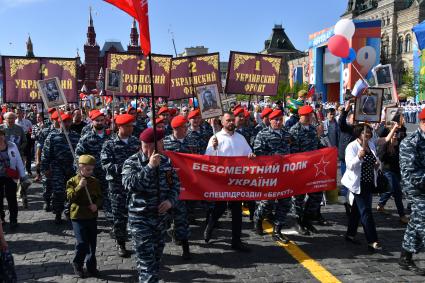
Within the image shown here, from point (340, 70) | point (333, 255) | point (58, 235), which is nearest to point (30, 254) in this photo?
point (58, 235)

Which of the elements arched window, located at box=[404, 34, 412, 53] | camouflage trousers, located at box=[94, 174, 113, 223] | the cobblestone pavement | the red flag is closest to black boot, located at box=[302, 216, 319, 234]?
the cobblestone pavement

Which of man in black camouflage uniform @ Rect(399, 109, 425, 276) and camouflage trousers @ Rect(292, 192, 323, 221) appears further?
camouflage trousers @ Rect(292, 192, 323, 221)

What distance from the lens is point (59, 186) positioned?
26.5 feet

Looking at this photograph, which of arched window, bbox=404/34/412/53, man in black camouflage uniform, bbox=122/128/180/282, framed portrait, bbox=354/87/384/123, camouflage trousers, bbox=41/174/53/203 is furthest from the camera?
arched window, bbox=404/34/412/53

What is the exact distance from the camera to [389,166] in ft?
26.5

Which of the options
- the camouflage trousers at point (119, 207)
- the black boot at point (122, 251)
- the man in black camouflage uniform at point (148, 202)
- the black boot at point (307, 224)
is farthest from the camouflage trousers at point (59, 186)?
the black boot at point (307, 224)

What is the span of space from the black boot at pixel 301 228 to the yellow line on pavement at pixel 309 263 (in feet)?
1.58

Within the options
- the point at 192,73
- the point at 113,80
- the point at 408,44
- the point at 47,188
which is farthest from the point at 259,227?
the point at 408,44

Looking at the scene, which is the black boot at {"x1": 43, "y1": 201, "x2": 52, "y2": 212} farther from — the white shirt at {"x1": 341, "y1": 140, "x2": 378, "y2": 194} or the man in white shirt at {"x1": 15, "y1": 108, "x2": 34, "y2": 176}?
the white shirt at {"x1": 341, "y1": 140, "x2": 378, "y2": 194}

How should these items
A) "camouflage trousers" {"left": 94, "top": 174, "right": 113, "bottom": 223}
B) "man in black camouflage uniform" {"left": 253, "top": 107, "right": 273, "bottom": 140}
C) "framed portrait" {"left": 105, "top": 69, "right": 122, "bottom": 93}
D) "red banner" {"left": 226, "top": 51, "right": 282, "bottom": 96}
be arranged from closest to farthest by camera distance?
"camouflage trousers" {"left": 94, "top": 174, "right": 113, "bottom": 223}
"man in black camouflage uniform" {"left": 253, "top": 107, "right": 273, "bottom": 140}
"framed portrait" {"left": 105, "top": 69, "right": 122, "bottom": 93}
"red banner" {"left": 226, "top": 51, "right": 282, "bottom": 96}

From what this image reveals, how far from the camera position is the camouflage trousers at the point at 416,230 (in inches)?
205

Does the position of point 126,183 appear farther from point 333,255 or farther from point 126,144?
point 333,255

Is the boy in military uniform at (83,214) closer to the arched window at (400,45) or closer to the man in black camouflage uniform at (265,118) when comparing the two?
the man in black camouflage uniform at (265,118)

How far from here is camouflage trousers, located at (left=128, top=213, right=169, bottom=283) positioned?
4.43 metres
